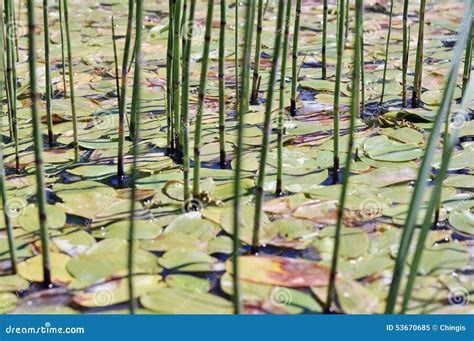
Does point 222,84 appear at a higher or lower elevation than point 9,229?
higher

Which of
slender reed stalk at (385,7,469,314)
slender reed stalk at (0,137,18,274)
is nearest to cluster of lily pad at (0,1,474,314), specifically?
slender reed stalk at (0,137,18,274)

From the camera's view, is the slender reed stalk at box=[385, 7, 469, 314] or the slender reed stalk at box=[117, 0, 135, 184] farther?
the slender reed stalk at box=[117, 0, 135, 184]

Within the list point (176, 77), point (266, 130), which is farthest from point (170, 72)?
point (266, 130)

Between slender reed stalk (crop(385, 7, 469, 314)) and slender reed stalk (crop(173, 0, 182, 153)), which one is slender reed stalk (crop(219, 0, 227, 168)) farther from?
slender reed stalk (crop(385, 7, 469, 314))

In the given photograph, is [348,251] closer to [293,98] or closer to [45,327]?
[45,327]

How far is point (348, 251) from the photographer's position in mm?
1366

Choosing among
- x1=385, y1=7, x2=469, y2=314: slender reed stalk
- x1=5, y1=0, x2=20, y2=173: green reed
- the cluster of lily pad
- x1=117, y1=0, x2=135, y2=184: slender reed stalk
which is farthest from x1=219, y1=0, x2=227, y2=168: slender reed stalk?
x1=385, y1=7, x2=469, y2=314: slender reed stalk

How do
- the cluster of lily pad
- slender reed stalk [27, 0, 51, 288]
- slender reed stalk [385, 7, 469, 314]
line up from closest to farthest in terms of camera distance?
slender reed stalk [385, 7, 469, 314]
slender reed stalk [27, 0, 51, 288]
the cluster of lily pad

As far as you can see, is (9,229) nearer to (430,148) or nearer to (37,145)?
(37,145)

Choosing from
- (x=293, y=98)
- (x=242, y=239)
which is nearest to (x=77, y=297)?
(x=242, y=239)

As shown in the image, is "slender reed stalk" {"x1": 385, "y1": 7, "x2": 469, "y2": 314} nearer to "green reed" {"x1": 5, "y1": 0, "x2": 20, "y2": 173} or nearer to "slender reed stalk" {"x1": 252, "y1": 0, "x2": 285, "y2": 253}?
"slender reed stalk" {"x1": 252, "y1": 0, "x2": 285, "y2": 253}

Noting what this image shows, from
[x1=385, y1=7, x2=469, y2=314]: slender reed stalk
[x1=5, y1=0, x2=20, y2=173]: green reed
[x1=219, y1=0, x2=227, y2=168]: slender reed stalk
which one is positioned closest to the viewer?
[x1=385, y1=7, x2=469, y2=314]: slender reed stalk

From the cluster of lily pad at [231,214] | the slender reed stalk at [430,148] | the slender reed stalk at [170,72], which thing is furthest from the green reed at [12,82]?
the slender reed stalk at [430,148]

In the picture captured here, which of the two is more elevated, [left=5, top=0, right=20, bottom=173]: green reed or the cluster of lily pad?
[left=5, top=0, right=20, bottom=173]: green reed
